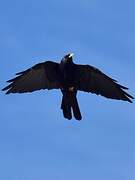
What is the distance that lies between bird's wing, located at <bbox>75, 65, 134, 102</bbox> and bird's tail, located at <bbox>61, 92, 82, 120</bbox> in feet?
2.46

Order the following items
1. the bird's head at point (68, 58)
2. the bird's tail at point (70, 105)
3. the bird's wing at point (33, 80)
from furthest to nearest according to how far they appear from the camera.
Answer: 1. the bird's wing at point (33, 80)
2. the bird's head at point (68, 58)
3. the bird's tail at point (70, 105)

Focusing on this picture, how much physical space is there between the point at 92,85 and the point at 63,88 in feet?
7.04

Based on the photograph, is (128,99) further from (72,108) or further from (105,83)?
(72,108)

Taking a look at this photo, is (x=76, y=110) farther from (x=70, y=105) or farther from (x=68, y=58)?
(x=68, y=58)

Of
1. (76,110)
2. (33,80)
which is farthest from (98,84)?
(33,80)

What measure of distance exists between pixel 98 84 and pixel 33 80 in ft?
8.57

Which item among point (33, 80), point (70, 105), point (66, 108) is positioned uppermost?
point (33, 80)

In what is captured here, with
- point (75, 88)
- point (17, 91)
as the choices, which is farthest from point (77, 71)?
point (17, 91)

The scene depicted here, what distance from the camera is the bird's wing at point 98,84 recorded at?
89.1 feet

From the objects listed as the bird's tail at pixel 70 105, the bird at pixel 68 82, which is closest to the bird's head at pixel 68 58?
the bird at pixel 68 82

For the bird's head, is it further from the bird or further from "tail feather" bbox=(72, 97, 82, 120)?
"tail feather" bbox=(72, 97, 82, 120)

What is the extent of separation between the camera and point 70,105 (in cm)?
2638

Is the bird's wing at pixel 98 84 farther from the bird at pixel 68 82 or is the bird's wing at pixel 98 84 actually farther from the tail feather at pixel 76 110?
the tail feather at pixel 76 110

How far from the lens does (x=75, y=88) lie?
2656 centimetres
